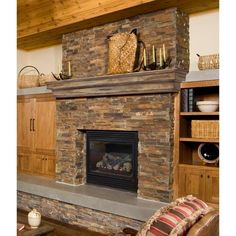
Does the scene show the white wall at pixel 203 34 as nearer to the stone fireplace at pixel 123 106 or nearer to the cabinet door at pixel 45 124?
the stone fireplace at pixel 123 106

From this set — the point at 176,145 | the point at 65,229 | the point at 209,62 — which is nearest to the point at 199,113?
the point at 176,145

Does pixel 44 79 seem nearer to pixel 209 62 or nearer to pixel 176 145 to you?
pixel 176 145

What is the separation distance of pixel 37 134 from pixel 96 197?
5.90ft

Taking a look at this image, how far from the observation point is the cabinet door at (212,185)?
10.6 ft

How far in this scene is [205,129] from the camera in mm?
3314

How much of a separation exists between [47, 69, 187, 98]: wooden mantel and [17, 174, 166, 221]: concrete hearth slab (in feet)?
4.26

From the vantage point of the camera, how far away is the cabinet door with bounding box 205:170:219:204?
323 cm

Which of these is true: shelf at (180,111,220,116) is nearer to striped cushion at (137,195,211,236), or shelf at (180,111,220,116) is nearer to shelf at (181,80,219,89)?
shelf at (181,80,219,89)

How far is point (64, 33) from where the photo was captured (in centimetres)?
466

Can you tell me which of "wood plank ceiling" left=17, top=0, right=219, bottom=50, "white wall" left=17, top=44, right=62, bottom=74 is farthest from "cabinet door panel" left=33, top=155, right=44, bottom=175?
"wood plank ceiling" left=17, top=0, right=219, bottom=50

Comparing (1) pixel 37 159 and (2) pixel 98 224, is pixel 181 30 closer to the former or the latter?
(2) pixel 98 224

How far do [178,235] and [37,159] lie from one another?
3.78 m

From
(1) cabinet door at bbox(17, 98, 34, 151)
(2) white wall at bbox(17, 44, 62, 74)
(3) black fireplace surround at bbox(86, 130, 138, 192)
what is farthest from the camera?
(2) white wall at bbox(17, 44, 62, 74)
